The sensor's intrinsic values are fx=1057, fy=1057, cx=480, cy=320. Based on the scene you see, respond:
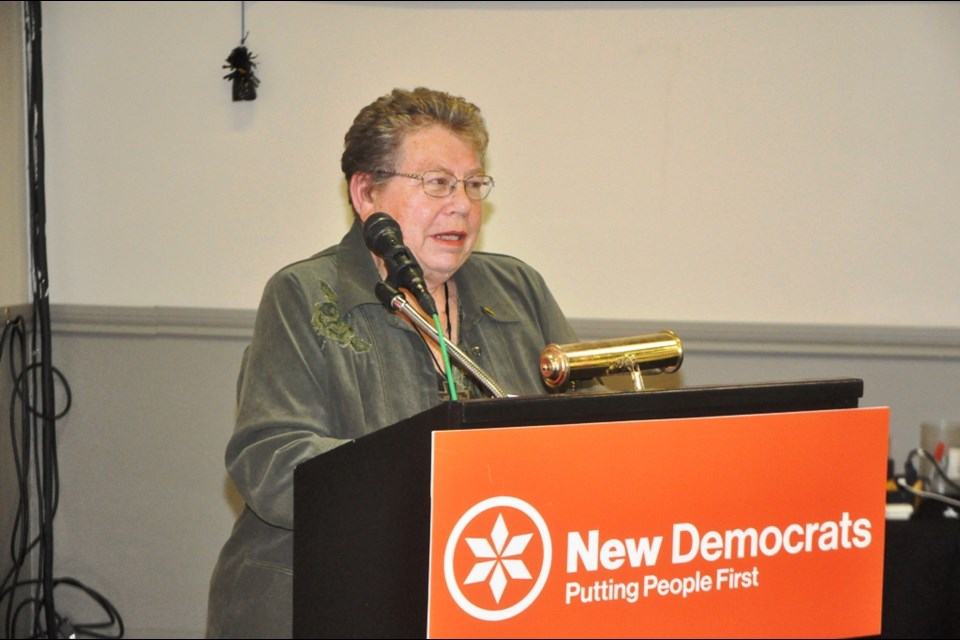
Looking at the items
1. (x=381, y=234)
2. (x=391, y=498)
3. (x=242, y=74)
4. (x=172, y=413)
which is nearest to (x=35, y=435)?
(x=172, y=413)

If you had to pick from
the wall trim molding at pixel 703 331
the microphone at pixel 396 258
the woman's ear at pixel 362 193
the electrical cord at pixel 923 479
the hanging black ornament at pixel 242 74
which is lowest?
the electrical cord at pixel 923 479

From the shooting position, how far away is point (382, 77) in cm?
319

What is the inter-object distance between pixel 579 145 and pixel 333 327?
61.5 inches

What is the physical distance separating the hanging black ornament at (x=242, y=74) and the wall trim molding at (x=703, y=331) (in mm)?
654

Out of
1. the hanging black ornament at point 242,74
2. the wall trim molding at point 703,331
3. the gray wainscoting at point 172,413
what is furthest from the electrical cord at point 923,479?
the hanging black ornament at point 242,74

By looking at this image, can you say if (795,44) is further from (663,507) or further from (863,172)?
(663,507)

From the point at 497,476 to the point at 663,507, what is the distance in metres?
0.21

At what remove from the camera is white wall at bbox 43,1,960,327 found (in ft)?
10.2

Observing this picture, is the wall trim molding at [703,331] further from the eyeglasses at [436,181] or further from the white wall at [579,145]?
the eyeglasses at [436,181]

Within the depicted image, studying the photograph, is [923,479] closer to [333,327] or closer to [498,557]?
[333,327]

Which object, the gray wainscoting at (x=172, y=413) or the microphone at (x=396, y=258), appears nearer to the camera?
the microphone at (x=396, y=258)

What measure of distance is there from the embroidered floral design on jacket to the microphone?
20cm

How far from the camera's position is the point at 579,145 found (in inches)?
125

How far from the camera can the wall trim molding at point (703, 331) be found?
3098mm
